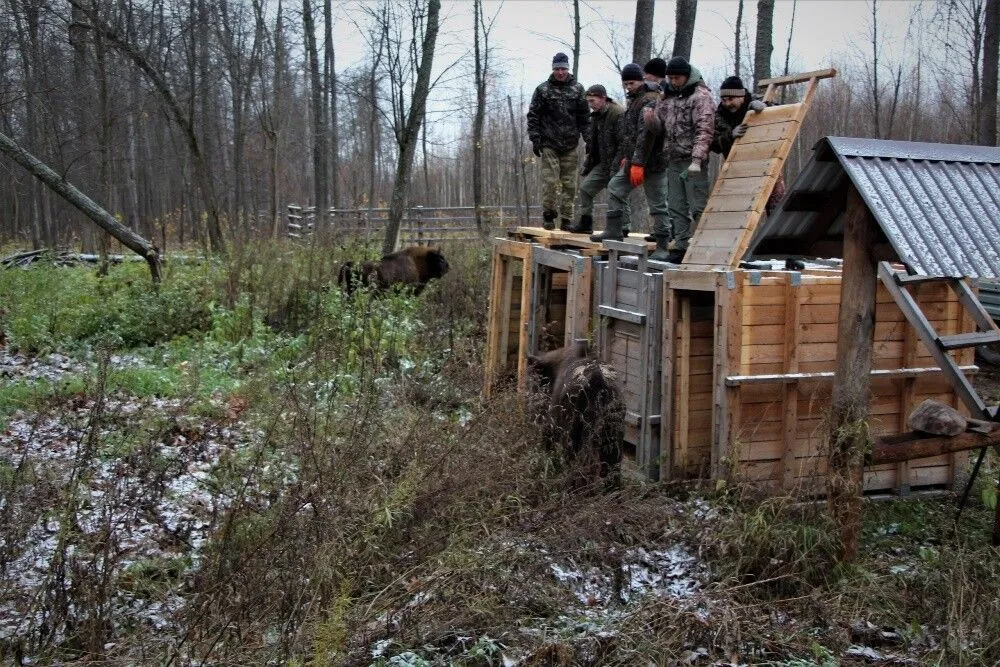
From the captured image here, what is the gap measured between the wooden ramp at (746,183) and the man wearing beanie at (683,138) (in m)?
0.32

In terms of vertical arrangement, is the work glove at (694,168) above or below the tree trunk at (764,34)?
below

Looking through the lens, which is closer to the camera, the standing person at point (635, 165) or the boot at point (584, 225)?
the standing person at point (635, 165)

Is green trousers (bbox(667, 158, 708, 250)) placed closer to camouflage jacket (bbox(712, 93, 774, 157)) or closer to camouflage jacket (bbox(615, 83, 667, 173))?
camouflage jacket (bbox(615, 83, 667, 173))

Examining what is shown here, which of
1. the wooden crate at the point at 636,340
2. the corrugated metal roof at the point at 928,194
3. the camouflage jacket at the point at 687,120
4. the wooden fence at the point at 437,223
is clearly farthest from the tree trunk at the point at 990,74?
the corrugated metal roof at the point at 928,194

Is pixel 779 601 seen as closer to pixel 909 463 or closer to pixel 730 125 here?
pixel 909 463

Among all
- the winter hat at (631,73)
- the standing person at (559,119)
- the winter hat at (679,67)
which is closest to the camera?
the winter hat at (679,67)

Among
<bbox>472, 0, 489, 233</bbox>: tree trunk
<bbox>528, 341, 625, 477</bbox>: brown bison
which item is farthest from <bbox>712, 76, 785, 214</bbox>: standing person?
<bbox>472, 0, 489, 233</bbox>: tree trunk

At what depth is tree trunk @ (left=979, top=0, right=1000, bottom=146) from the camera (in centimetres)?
1675

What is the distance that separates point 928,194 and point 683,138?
148 inches

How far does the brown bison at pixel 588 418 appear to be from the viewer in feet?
24.3

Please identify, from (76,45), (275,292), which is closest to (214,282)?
(275,292)

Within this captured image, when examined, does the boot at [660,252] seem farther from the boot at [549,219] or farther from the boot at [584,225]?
the boot at [549,219]

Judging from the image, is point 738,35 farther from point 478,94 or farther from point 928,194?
point 928,194

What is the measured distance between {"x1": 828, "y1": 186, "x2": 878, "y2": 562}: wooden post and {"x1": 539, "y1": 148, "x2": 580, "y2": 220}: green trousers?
6.14 m
